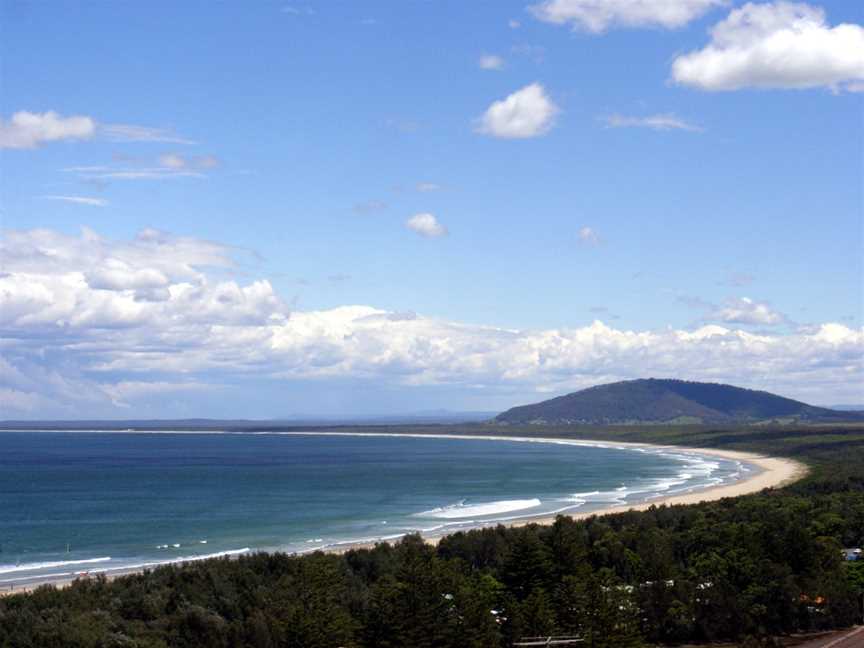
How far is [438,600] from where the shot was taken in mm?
31609

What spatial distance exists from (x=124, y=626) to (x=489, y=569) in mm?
16191

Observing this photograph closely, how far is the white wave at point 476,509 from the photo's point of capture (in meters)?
80.8

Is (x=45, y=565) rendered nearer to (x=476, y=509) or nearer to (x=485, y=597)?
(x=485, y=597)

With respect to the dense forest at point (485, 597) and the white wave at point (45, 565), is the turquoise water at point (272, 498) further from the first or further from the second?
the dense forest at point (485, 597)

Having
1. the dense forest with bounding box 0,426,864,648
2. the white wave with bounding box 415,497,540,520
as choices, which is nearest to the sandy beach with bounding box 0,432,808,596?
the white wave with bounding box 415,497,540,520

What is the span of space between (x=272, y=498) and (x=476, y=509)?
74.7ft

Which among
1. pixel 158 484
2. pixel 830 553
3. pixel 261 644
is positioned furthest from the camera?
pixel 158 484

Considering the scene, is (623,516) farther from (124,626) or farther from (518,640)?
(124,626)

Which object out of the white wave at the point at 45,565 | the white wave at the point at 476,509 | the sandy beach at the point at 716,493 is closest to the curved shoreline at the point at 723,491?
the sandy beach at the point at 716,493

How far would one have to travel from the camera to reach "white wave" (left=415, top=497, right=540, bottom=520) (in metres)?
80.8

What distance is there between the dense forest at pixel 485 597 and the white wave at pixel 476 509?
3334 centimetres

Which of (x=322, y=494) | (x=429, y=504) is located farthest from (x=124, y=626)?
(x=322, y=494)

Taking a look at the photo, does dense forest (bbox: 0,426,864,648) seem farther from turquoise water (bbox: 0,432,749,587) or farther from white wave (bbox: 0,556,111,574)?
white wave (bbox: 0,556,111,574)

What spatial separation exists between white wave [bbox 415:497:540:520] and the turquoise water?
99mm
